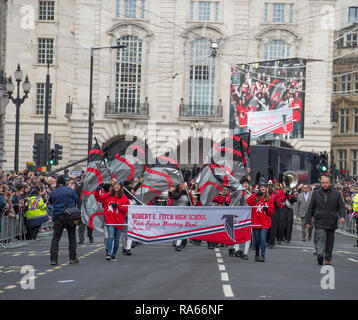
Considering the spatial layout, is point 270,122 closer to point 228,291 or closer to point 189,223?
point 189,223

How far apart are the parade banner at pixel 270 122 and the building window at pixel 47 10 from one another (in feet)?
73.8

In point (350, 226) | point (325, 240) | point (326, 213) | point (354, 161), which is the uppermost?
point (354, 161)

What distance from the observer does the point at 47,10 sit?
192 ft

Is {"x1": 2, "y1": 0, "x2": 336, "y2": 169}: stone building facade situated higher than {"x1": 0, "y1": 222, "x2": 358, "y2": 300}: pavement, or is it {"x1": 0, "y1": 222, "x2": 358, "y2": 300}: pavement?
{"x1": 2, "y1": 0, "x2": 336, "y2": 169}: stone building facade

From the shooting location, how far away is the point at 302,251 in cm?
2220

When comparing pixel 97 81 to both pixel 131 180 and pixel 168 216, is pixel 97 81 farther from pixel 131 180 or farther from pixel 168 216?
pixel 168 216

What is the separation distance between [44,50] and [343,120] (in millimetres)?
27693

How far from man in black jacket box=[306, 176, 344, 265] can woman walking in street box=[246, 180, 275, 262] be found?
182 cm

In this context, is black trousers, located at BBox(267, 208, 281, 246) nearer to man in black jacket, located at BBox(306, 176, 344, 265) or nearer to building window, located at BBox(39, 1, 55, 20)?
man in black jacket, located at BBox(306, 176, 344, 265)


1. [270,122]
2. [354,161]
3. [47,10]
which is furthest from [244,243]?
[354,161]

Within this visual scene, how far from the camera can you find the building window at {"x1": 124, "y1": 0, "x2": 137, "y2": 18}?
5497 cm

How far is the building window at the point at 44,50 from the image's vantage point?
58188 mm

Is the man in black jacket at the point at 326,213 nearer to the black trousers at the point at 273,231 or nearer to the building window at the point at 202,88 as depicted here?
the black trousers at the point at 273,231

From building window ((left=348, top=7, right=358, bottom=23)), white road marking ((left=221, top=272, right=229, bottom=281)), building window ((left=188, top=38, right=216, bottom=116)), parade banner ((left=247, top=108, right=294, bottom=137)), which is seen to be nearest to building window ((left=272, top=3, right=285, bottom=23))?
building window ((left=188, top=38, right=216, bottom=116))
